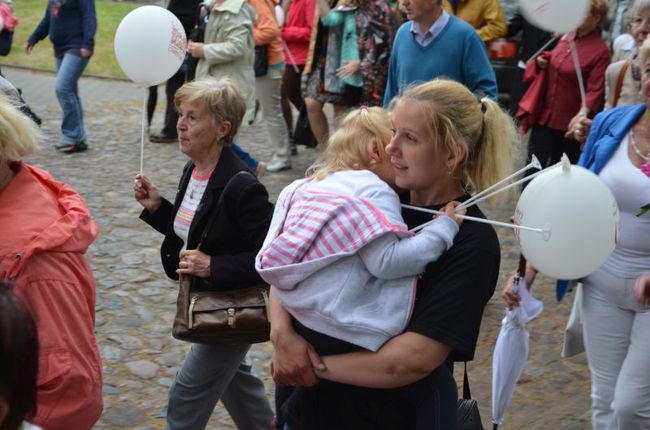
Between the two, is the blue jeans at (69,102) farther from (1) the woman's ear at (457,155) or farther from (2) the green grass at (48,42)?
(1) the woman's ear at (457,155)

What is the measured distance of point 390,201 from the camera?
7.80ft

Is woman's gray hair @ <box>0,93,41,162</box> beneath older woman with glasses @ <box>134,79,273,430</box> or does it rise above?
above

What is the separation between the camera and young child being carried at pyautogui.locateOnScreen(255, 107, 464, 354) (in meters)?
2.29

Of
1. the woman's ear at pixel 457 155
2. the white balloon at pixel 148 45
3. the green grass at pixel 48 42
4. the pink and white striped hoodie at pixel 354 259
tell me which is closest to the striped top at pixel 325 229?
the pink and white striped hoodie at pixel 354 259

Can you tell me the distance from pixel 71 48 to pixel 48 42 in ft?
27.4

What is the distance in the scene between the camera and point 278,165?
30.1 ft

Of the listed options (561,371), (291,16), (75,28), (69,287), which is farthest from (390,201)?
(75,28)

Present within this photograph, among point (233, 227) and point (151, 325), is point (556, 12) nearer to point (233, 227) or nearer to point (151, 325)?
point (233, 227)

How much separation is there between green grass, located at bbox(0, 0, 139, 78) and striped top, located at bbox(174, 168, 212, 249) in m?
12.1

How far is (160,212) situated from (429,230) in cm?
178

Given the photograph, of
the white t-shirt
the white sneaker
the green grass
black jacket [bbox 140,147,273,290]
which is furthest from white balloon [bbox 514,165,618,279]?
the green grass

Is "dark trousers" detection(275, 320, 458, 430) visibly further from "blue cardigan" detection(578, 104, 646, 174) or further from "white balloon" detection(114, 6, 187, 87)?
"white balloon" detection(114, 6, 187, 87)

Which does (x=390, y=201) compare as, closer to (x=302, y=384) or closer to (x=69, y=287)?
(x=302, y=384)

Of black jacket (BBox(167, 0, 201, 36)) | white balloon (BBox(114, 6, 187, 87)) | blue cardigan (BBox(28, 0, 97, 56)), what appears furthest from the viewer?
blue cardigan (BBox(28, 0, 97, 56))
